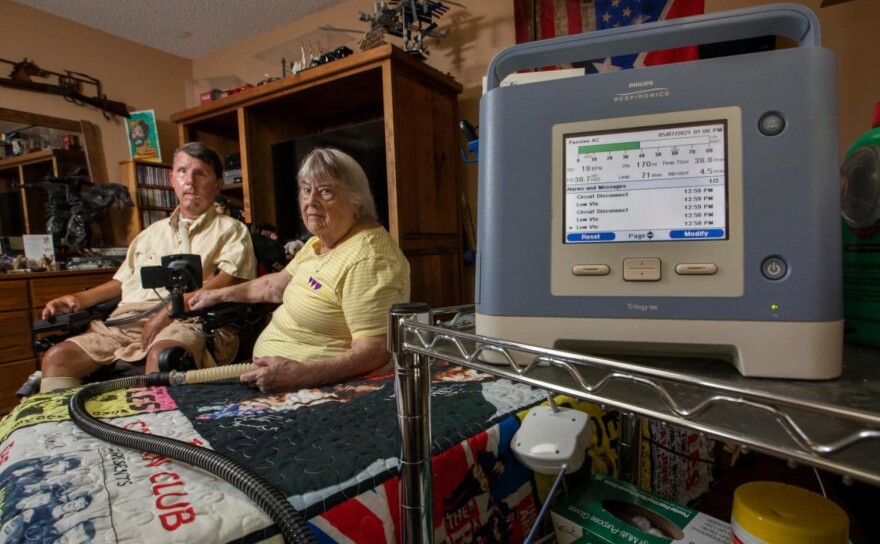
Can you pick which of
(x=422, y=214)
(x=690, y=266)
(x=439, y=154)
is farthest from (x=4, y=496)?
(x=439, y=154)

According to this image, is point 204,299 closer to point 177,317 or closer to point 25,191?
point 177,317

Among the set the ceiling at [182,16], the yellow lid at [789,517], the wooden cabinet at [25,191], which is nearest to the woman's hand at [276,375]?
the yellow lid at [789,517]

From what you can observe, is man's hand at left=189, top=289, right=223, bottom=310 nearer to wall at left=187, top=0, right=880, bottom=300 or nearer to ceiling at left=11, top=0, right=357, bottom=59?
wall at left=187, top=0, right=880, bottom=300

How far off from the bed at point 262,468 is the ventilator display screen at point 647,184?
13.1 inches

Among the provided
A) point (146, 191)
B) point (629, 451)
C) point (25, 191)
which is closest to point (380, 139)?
point (629, 451)

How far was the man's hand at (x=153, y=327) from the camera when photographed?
139 centimetres

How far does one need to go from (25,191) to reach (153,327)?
7.10 ft

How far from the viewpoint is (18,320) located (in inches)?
88.7

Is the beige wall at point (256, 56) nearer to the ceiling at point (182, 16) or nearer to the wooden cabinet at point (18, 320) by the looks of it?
the ceiling at point (182, 16)

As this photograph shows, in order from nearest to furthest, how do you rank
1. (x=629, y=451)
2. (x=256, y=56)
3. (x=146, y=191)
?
1. (x=629, y=451)
2. (x=256, y=56)
3. (x=146, y=191)

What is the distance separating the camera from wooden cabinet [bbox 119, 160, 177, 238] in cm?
290

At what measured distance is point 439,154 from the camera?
2.02 metres

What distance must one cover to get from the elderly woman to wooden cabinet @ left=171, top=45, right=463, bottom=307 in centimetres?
56

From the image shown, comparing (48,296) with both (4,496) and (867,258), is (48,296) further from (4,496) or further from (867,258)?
(867,258)
